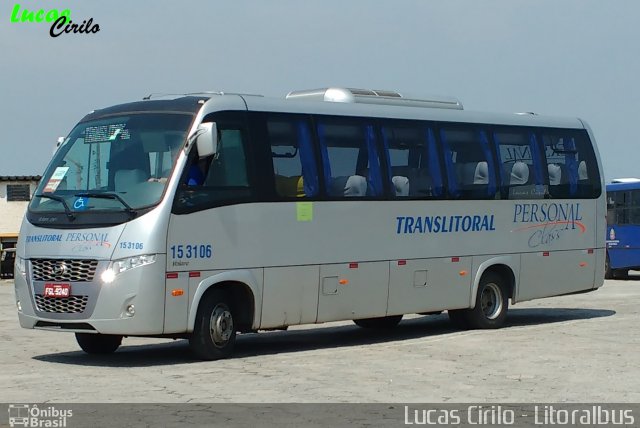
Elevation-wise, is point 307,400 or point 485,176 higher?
point 485,176

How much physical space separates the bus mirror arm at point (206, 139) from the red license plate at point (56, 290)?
215 centimetres

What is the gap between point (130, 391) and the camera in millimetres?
12312

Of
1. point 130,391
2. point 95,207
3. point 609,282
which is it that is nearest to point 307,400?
point 130,391

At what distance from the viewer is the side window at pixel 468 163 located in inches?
742

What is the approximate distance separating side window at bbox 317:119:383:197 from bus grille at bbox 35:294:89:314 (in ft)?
12.3

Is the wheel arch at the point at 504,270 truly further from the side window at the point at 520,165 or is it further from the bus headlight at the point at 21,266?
the bus headlight at the point at 21,266

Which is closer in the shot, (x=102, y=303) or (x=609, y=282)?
(x=102, y=303)

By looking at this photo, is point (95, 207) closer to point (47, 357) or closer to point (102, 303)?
point (102, 303)

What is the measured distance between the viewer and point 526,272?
65.8ft

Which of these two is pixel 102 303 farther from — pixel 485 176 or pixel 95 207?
pixel 485 176

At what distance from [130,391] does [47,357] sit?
404cm

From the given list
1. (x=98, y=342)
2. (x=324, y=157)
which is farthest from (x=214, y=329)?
(x=324, y=157)

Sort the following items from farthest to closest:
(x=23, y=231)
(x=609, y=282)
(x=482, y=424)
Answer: (x=609, y=282) → (x=23, y=231) → (x=482, y=424)

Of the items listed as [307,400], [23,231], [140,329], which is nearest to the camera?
[307,400]
